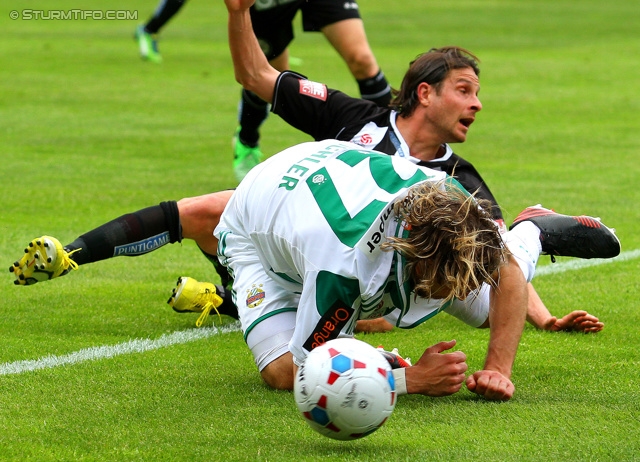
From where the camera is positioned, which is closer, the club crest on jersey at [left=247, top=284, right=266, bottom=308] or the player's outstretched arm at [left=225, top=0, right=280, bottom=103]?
the club crest on jersey at [left=247, top=284, right=266, bottom=308]

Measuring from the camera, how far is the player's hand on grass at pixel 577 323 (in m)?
5.46

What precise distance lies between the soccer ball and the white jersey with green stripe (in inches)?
7.5

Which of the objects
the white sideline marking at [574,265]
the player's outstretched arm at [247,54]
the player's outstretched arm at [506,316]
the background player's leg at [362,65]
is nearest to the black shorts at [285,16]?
the background player's leg at [362,65]

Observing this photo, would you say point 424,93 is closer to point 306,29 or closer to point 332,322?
point 332,322

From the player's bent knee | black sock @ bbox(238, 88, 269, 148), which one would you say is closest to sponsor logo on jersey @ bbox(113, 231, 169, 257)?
the player's bent knee

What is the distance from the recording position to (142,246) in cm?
560

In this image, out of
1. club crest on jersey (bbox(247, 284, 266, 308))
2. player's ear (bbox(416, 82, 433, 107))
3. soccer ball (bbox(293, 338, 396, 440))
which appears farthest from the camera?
player's ear (bbox(416, 82, 433, 107))

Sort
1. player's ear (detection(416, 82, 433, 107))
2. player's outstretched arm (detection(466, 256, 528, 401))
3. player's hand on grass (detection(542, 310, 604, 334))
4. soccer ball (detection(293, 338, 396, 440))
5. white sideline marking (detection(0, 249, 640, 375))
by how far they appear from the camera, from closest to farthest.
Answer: soccer ball (detection(293, 338, 396, 440)) < player's outstretched arm (detection(466, 256, 528, 401)) < white sideline marking (detection(0, 249, 640, 375)) < player's hand on grass (detection(542, 310, 604, 334)) < player's ear (detection(416, 82, 433, 107))

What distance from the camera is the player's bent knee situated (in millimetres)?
4520

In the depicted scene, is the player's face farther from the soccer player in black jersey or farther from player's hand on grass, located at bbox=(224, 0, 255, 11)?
the soccer player in black jersey

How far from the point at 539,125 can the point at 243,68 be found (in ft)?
26.2
